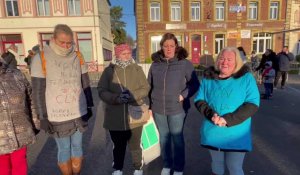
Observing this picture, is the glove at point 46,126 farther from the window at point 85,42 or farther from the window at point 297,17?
the window at point 297,17

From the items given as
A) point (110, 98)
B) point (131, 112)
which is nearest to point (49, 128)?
point (110, 98)

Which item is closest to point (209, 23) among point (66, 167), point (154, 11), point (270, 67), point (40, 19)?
point (154, 11)

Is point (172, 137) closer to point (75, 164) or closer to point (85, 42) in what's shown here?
point (75, 164)

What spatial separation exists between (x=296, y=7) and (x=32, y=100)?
2762 centimetres

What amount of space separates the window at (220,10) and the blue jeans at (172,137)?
2131 centimetres

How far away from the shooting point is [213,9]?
21.4m

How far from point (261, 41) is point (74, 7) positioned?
18594mm

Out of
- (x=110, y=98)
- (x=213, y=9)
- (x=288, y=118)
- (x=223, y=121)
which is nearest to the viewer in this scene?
(x=223, y=121)

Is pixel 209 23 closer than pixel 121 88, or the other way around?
pixel 121 88

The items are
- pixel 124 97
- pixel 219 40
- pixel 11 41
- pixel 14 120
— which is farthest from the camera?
pixel 219 40

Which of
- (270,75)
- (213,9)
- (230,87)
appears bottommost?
(270,75)

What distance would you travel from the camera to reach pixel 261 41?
22672mm

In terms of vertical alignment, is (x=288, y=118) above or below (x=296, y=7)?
below

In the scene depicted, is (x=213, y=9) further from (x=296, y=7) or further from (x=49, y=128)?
(x=49, y=128)
